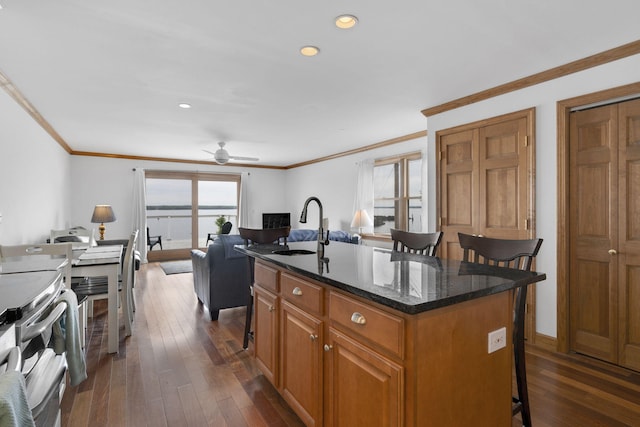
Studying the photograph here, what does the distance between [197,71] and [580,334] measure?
3927 mm

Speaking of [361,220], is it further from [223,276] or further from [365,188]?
[223,276]

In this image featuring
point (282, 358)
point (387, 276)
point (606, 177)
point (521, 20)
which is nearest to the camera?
point (387, 276)

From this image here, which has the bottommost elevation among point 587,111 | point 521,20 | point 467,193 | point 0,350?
point 0,350

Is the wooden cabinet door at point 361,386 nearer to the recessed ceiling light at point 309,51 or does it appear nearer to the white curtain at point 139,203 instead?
the recessed ceiling light at point 309,51

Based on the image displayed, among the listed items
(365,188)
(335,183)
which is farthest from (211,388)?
(335,183)

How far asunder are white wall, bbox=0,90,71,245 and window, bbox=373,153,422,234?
492 cm

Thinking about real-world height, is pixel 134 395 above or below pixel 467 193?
below

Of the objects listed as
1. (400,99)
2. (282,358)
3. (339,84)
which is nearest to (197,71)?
(339,84)

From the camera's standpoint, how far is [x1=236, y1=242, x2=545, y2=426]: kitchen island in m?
1.11

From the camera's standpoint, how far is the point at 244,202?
28.2ft

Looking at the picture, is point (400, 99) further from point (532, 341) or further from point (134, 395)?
point (134, 395)

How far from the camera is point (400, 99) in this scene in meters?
3.57

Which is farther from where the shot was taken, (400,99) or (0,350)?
(400,99)

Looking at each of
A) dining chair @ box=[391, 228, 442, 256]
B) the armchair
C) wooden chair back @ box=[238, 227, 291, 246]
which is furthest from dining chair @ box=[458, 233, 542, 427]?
the armchair
